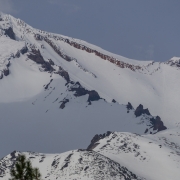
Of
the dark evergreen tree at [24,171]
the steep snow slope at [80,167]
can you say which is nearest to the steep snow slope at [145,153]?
the steep snow slope at [80,167]

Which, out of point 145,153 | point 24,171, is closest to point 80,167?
point 145,153

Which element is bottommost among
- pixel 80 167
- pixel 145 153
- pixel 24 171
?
pixel 24 171

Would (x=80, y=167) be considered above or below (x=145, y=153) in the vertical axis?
below

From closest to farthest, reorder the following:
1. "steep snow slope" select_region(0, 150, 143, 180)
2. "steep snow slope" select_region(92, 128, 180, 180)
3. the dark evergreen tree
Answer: the dark evergreen tree < "steep snow slope" select_region(0, 150, 143, 180) < "steep snow slope" select_region(92, 128, 180, 180)

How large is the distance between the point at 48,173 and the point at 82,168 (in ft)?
24.0

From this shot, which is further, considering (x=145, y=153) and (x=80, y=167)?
(x=145, y=153)

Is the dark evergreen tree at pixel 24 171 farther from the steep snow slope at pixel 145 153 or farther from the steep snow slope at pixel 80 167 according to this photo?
the steep snow slope at pixel 145 153

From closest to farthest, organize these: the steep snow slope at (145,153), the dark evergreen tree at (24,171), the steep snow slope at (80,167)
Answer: the dark evergreen tree at (24,171) → the steep snow slope at (80,167) → the steep snow slope at (145,153)

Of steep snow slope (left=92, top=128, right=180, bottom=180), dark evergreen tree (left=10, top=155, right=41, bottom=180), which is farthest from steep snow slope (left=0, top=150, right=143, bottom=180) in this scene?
dark evergreen tree (left=10, top=155, right=41, bottom=180)

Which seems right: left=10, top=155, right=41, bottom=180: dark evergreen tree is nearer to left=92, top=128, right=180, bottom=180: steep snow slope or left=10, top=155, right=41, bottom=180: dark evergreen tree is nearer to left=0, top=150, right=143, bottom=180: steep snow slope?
left=0, top=150, right=143, bottom=180: steep snow slope

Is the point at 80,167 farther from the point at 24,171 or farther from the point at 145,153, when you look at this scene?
the point at 24,171

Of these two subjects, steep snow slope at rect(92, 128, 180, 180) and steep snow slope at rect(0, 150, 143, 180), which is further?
steep snow slope at rect(92, 128, 180, 180)

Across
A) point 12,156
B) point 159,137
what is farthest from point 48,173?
point 159,137

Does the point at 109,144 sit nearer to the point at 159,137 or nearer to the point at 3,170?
the point at 159,137
